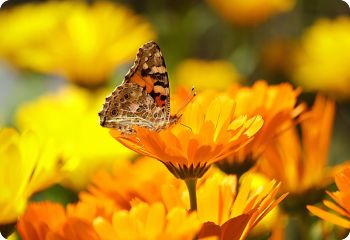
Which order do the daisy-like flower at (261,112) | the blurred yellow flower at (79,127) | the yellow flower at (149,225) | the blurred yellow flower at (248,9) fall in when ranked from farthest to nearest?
Result: the blurred yellow flower at (248,9)
the blurred yellow flower at (79,127)
the daisy-like flower at (261,112)
the yellow flower at (149,225)

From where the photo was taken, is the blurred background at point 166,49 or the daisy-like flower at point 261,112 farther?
the blurred background at point 166,49

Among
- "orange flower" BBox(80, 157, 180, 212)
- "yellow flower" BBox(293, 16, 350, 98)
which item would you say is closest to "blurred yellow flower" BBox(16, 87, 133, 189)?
"orange flower" BBox(80, 157, 180, 212)

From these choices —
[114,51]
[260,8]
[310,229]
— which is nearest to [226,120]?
[310,229]

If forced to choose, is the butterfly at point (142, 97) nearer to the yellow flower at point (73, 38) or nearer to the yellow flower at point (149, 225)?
the yellow flower at point (149, 225)

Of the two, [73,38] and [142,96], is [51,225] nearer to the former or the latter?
[142,96]

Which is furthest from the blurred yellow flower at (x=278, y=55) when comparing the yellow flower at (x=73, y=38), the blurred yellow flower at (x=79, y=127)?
the blurred yellow flower at (x=79, y=127)

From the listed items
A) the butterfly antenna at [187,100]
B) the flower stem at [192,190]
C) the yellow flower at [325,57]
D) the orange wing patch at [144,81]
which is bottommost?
the flower stem at [192,190]
